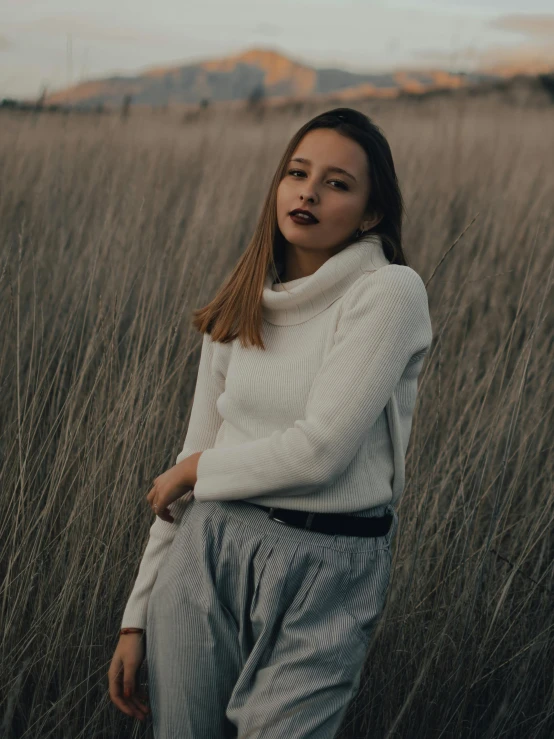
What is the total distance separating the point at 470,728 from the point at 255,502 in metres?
0.96

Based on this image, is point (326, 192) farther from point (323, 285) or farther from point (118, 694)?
point (118, 694)

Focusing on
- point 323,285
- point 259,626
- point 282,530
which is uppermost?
point 323,285

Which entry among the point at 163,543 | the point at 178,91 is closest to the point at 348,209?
the point at 163,543

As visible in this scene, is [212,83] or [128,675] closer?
[128,675]

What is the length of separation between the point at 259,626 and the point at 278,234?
1.80 ft

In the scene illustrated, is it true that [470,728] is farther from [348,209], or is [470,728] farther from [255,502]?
[348,209]

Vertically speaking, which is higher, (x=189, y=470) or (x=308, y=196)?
(x=308, y=196)

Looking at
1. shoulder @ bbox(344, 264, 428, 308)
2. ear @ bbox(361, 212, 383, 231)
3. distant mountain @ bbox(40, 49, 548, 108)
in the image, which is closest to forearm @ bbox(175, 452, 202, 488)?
shoulder @ bbox(344, 264, 428, 308)

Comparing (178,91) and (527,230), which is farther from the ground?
(178,91)

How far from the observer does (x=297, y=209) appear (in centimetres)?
108

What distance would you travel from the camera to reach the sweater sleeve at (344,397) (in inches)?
36.6

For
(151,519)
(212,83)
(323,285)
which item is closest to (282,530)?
(323,285)

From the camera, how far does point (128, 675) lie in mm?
1139

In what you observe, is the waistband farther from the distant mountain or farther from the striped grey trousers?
the distant mountain
